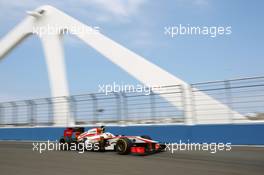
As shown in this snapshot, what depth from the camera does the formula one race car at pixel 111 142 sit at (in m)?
8.80

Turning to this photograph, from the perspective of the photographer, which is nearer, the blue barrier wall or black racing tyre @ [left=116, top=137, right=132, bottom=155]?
black racing tyre @ [left=116, top=137, right=132, bottom=155]

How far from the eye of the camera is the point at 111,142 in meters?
9.68

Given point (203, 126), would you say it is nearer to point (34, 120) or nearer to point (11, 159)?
point (11, 159)

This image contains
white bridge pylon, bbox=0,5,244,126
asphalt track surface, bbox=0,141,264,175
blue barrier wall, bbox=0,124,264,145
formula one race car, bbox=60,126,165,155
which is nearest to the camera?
asphalt track surface, bbox=0,141,264,175

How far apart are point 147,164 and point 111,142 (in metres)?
2.53

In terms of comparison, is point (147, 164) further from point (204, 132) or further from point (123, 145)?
point (204, 132)

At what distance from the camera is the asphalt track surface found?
641 centimetres

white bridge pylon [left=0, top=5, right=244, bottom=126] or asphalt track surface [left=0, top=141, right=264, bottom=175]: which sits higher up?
white bridge pylon [left=0, top=5, right=244, bottom=126]

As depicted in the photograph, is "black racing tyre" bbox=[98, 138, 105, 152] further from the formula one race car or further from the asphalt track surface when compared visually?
the asphalt track surface

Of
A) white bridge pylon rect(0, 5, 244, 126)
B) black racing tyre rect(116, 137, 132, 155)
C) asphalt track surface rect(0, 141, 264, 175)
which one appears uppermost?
white bridge pylon rect(0, 5, 244, 126)

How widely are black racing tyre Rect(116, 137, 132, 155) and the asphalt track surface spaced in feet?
0.63

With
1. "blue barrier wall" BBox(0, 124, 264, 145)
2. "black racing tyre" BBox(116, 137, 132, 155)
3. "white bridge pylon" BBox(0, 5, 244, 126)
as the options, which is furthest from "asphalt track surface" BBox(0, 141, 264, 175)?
"white bridge pylon" BBox(0, 5, 244, 126)

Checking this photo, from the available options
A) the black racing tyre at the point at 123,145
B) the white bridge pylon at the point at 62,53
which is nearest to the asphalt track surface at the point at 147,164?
the black racing tyre at the point at 123,145

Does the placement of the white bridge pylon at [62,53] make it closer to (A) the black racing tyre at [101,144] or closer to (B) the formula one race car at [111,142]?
(B) the formula one race car at [111,142]
